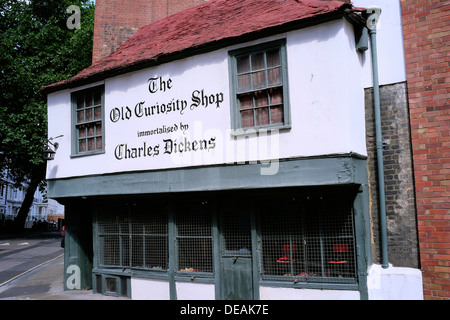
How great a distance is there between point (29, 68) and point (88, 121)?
52.4 feet

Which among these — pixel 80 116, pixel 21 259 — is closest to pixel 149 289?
pixel 80 116

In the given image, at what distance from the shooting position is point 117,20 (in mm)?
13453

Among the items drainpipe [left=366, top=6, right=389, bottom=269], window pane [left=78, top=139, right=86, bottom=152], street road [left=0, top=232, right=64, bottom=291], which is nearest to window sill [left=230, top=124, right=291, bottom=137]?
drainpipe [left=366, top=6, right=389, bottom=269]

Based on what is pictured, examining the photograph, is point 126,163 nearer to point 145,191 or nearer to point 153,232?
point 145,191

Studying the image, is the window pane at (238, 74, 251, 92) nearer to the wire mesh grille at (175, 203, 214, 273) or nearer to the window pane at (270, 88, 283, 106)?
the window pane at (270, 88, 283, 106)

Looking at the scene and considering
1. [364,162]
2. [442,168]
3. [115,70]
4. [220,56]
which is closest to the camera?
[442,168]

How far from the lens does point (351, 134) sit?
6.69m

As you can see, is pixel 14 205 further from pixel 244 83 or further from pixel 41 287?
pixel 244 83

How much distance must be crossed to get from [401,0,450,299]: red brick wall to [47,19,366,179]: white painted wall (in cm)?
90

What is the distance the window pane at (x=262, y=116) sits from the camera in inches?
296

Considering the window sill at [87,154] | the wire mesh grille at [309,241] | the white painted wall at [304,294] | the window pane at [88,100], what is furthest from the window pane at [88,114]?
the white painted wall at [304,294]

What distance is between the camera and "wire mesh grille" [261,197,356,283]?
278 inches

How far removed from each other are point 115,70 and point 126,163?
2176 mm

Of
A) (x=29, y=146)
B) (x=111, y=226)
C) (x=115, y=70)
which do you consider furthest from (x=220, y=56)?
(x=29, y=146)
